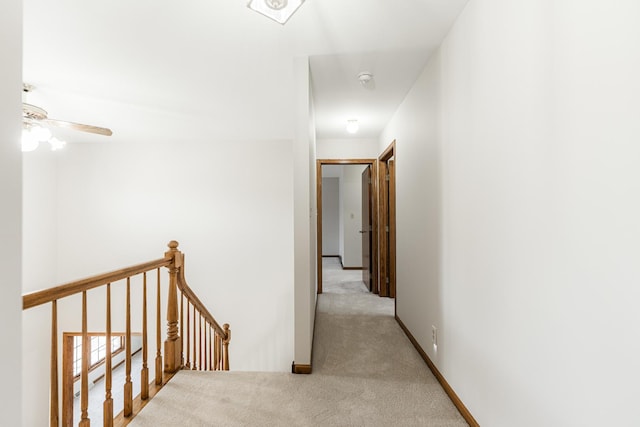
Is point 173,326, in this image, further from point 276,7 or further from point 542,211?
point 542,211

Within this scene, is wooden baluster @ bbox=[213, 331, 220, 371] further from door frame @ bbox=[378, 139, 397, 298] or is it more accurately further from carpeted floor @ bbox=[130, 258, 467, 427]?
door frame @ bbox=[378, 139, 397, 298]

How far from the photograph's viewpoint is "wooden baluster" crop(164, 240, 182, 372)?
2264 millimetres

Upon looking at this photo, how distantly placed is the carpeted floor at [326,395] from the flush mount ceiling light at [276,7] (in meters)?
2.11

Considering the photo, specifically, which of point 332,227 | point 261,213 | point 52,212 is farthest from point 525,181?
point 332,227

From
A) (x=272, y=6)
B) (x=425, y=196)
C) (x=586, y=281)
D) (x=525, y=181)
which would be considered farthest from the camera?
(x=425, y=196)

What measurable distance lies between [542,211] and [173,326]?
2366 mm

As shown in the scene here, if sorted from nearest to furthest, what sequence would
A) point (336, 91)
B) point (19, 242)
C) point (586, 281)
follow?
point (19, 242)
point (586, 281)
point (336, 91)

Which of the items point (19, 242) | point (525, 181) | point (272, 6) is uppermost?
point (272, 6)

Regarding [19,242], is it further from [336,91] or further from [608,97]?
[336,91]

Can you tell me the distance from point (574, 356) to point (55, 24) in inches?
118

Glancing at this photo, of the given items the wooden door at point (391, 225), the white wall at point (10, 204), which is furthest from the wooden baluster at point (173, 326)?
the wooden door at point (391, 225)

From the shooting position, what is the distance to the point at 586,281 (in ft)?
3.09

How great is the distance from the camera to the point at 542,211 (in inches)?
44.3

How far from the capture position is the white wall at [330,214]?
9.04 metres
